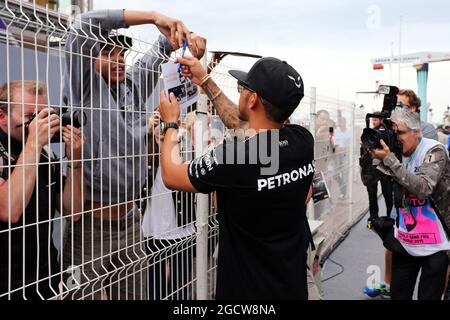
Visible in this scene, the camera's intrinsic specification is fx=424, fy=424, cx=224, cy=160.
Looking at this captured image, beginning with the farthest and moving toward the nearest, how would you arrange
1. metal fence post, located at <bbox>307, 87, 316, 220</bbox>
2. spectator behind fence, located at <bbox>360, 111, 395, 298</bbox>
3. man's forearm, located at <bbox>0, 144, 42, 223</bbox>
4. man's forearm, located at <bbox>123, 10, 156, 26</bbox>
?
metal fence post, located at <bbox>307, 87, 316, 220</bbox> → spectator behind fence, located at <bbox>360, 111, 395, 298</bbox> → man's forearm, located at <bbox>123, 10, 156, 26</bbox> → man's forearm, located at <bbox>0, 144, 42, 223</bbox>

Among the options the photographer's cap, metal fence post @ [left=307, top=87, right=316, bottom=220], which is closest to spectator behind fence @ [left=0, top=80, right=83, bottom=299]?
the photographer's cap

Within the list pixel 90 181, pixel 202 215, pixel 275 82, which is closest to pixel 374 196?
pixel 202 215

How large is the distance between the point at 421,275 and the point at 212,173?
2.06 metres

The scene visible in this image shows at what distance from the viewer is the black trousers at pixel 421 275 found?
2.88m

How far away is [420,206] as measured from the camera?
9.64 ft

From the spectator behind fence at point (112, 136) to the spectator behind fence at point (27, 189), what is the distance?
15 centimetres

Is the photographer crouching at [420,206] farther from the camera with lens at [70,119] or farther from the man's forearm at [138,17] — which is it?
the camera with lens at [70,119]

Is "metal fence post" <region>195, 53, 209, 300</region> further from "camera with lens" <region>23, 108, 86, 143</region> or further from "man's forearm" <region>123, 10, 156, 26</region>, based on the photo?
"camera with lens" <region>23, 108, 86, 143</region>

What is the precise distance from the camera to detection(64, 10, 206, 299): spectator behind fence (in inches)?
70.1

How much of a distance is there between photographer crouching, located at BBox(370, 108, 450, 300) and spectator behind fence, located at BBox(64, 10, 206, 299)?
1602 millimetres
